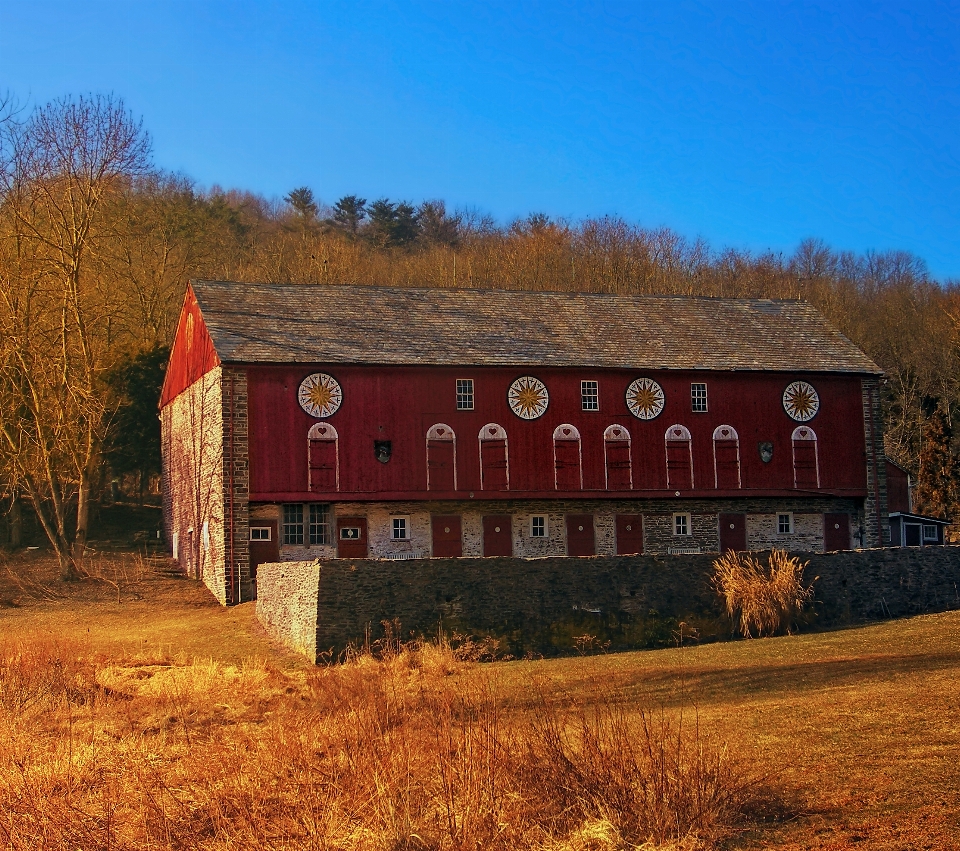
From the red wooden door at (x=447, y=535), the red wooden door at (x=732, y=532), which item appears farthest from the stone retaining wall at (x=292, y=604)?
the red wooden door at (x=732, y=532)

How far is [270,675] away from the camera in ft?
70.8

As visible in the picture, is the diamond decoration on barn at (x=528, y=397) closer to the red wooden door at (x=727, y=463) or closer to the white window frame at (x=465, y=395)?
the white window frame at (x=465, y=395)

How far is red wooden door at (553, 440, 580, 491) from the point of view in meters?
38.1

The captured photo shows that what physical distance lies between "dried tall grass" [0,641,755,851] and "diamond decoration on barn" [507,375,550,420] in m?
22.7

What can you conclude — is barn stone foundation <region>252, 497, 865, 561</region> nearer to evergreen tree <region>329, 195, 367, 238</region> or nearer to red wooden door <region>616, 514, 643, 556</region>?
red wooden door <region>616, 514, 643, 556</region>

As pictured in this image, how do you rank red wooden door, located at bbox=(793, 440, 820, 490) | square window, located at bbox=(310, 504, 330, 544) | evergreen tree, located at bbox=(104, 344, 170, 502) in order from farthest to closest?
evergreen tree, located at bbox=(104, 344, 170, 502) < red wooden door, located at bbox=(793, 440, 820, 490) < square window, located at bbox=(310, 504, 330, 544)

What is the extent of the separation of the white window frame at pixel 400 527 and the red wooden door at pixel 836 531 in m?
14.3

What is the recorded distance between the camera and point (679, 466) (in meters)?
39.2

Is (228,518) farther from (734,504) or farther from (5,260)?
(734,504)

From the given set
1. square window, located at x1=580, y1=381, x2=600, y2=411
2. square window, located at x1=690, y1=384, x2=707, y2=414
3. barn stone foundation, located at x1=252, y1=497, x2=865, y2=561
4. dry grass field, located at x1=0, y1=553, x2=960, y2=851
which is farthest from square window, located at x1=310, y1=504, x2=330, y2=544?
dry grass field, located at x1=0, y1=553, x2=960, y2=851

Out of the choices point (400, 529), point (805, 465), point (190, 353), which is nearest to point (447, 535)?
point (400, 529)

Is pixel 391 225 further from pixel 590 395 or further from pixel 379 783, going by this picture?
pixel 379 783

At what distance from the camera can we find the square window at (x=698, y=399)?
131 ft

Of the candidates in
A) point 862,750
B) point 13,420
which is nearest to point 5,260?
point 13,420
